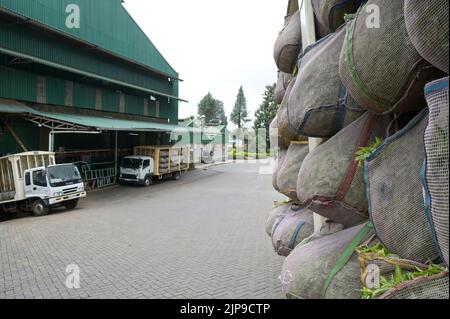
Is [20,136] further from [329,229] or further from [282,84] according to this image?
[329,229]

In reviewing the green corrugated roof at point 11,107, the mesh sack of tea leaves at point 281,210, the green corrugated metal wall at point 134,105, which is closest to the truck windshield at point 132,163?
the green corrugated metal wall at point 134,105

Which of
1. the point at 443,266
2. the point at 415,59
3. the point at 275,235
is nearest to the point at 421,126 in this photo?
the point at 415,59

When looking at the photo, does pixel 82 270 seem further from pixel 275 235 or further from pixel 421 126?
pixel 421 126

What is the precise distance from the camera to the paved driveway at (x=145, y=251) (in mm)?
6617

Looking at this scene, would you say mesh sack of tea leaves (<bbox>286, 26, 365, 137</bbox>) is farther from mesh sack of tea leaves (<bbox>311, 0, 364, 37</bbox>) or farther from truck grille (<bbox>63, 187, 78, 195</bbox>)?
truck grille (<bbox>63, 187, 78, 195</bbox>)

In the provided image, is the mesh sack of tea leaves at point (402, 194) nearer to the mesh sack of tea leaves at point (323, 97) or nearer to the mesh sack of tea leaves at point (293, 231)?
the mesh sack of tea leaves at point (323, 97)

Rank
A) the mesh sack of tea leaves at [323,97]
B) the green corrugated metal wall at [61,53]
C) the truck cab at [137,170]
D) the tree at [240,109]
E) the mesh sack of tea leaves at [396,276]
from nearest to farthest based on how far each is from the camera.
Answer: the mesh sack of tea leaves at [396,276], the mesh sack of tea leaves at [323,97], the green corrugated metal wall at [61,53], the truck cab at [137,170], the tree at [240,109]

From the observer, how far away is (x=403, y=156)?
217cm

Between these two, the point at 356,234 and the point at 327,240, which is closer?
the point at 356,234

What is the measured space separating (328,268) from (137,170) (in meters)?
22.2

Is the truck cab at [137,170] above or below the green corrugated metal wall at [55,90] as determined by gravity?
below

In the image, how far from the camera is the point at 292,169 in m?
4.86

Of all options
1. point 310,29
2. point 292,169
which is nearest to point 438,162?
point 310,29

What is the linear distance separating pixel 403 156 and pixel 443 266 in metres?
0.67
